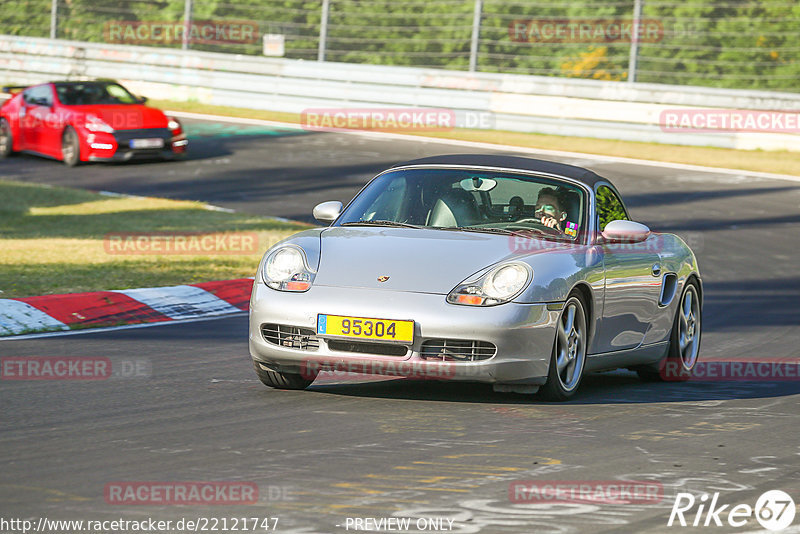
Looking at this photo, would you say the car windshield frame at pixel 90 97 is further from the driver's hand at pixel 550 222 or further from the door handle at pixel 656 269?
the driver's hand at pixel 550 222

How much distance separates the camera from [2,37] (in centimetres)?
3136

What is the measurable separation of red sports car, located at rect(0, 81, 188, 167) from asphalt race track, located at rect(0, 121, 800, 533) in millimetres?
11438

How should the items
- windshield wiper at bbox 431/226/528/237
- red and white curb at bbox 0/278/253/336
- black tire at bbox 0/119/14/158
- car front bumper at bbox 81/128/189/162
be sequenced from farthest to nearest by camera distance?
black tire at bbox 0/119/14/158 < car front bumper at bbox 81/128/189/162 < red and white curb at bbox 0/278/253/336 < windshield wiper at bbox 431/226/528/237

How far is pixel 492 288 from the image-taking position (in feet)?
23.1

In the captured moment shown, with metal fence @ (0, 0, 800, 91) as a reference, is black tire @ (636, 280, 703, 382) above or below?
below

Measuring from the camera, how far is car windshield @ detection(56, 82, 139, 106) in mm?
22109

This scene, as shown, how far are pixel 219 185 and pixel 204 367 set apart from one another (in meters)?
11.5

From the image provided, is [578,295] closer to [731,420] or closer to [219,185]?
[731,420]

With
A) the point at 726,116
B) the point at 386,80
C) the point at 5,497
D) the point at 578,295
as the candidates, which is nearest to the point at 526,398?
the point at 578,295

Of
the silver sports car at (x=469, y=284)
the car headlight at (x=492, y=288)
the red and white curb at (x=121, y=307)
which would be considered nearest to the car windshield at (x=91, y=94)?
the red and white curb at (x=121, y=307)

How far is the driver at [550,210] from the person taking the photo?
316 inches

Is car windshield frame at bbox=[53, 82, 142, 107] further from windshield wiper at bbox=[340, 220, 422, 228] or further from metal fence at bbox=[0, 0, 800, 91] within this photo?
windshield wiper at bbox=[340, 220, 422, 228]

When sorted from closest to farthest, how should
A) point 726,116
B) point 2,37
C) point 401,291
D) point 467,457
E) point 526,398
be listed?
1. point 467,457
2. point 401,291
3. point 526,398
4. point 726,116
5. point 2,37

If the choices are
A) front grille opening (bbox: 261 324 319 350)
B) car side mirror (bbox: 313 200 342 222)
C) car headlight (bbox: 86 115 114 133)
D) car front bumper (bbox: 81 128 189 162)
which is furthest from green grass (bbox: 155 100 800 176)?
front grille opening (bbox: 261 324 319 350)
